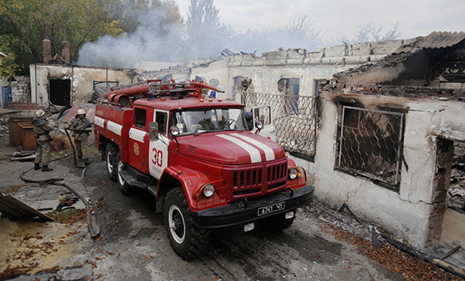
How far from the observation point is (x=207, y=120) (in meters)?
5.47

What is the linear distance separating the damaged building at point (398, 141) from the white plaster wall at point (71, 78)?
12.6m

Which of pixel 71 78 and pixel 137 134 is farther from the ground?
pixel 71 78

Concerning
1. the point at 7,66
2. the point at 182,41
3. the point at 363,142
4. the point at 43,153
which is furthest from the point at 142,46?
the point at 363,142

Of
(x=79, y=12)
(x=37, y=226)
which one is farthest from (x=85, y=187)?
(x=79, y=12)

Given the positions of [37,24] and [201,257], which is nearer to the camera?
[201,257]

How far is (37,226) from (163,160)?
236 centimetres

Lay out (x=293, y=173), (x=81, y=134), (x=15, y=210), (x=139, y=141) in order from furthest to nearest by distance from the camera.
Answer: (x=81, y=134) < (x=139, y=141) < (x=293, y=173) < (x=15, y=210)

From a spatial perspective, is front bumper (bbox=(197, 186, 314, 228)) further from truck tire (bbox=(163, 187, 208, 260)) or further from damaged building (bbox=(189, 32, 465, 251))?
damaged building (bbox=(189, 32, 465, 251))

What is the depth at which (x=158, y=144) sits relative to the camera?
222 inches

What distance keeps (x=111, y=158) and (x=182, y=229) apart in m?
4.21

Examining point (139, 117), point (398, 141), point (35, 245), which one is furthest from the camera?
point (139, 117)

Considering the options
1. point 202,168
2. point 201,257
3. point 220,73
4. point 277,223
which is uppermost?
point 220,73

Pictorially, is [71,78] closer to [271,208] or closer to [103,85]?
[103,85]

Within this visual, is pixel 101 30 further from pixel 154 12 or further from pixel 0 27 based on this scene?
pixel 154 12
